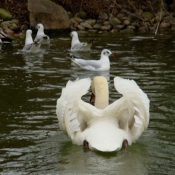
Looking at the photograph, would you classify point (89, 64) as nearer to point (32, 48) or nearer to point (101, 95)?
point (32, 48)

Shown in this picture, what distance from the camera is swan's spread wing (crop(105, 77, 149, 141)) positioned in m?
6.82

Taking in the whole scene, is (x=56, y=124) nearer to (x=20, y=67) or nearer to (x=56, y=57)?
(x=20, y=67)

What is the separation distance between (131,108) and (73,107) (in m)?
0.69

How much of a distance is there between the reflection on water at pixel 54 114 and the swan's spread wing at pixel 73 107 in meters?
0.36

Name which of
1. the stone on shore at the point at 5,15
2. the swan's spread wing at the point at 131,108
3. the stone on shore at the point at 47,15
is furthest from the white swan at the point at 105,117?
the stone on shore at the point at 5,15

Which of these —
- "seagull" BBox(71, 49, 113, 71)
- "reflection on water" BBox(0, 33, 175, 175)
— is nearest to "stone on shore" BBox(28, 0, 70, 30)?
"reflection on water" BBox(0, 33, 175, 175)

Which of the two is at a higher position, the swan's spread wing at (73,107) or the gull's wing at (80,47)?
the swan's spread wing at (73,107)

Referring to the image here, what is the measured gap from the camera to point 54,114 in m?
9.35

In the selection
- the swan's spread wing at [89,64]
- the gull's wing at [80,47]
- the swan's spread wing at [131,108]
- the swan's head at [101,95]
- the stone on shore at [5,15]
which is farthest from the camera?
the stone on shore at [5,15]

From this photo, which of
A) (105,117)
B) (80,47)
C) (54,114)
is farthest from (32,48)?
(105,117)

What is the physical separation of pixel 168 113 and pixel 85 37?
1451cm

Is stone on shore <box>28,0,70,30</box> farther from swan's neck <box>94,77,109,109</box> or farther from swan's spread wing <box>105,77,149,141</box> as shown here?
swan's spread wing <box>105,77,149,141</box>

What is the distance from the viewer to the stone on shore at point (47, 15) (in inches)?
1031

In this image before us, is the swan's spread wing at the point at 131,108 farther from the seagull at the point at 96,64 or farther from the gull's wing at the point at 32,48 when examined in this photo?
the gull's wing at the point at 32,48
